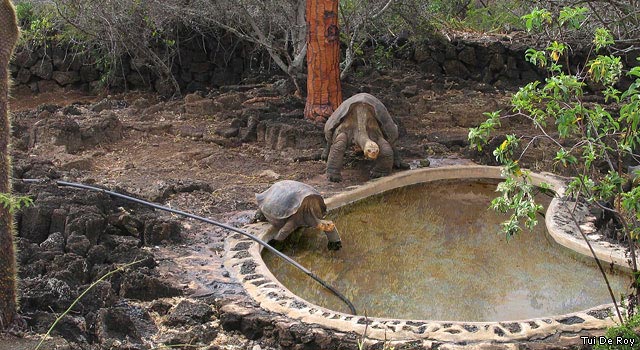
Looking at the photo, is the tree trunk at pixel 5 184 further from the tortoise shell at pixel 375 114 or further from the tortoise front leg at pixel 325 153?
the tortoise front leg at pixel 325 153

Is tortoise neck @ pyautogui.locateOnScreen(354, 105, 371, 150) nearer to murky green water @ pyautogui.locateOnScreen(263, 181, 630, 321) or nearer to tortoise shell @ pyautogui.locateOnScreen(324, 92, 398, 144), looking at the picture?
tortoise shell @ pyautogui.locateOnScreen(324, 92, 398, 144)

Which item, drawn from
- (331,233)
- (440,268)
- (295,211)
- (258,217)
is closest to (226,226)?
(258,217)

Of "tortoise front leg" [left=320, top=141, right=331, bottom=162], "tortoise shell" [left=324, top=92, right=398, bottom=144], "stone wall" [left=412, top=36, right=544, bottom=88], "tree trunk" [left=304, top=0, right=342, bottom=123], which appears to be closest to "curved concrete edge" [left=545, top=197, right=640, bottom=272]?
"tortoise shell" [left=324, top=92, right=398, bottom=144]

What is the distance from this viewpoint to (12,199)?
14.9 ft

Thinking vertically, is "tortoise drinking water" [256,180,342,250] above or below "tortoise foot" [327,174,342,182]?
above

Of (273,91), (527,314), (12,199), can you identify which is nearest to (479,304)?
(527,314)

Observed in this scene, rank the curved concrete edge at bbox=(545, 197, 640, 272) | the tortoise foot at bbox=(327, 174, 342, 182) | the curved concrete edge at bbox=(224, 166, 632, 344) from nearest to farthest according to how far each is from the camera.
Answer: the curved concrete edge at bbox=(224, 166, 632, 344)
the curved concrete edge at bbox=(545, 197, 640, 272)
the tortoise foot at bbox=(327, 174, 342, 182)

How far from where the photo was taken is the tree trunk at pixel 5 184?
191 inches

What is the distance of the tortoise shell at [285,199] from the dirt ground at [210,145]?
1.56ft

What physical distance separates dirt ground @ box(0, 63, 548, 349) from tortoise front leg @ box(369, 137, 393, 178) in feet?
0.51

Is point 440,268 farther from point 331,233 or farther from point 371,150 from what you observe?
point 371,150

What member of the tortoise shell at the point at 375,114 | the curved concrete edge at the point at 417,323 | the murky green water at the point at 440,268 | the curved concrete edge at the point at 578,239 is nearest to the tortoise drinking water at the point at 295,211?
the murky green water at the point at 440,268

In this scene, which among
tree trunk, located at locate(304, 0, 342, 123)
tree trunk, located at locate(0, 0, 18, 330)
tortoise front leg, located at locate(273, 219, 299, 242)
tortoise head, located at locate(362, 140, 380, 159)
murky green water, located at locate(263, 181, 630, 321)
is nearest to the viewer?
tree trunk, located at locate(0, 0, 18, 330)

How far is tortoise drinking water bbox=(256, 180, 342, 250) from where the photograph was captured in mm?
7277
